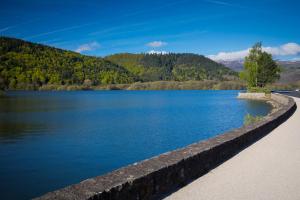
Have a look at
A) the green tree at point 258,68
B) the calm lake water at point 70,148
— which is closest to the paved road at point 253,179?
the calm lake water at point 70,148

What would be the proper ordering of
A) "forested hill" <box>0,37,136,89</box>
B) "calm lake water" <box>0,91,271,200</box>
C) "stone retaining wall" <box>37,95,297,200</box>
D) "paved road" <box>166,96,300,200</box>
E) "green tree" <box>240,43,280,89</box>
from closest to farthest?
"stone retaining wall" <box>37,95,297,200</box> < "paved road" <box>166,96,300,200</box> < "calm lake water" <box>0,91,271,200</box> < "green tree" <box>240,43,280,89</box> < "forested hill" <box>0,37,136,89</box>

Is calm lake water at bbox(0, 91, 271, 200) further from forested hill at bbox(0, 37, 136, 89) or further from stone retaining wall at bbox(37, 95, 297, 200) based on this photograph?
forested hill at bbox(0, 37, 136, 89)

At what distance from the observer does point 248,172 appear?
23.6 feet

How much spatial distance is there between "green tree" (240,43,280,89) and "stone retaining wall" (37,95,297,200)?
7325 cm

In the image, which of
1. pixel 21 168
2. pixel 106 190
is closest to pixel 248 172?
pixel 106 190

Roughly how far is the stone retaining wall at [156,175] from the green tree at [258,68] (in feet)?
240

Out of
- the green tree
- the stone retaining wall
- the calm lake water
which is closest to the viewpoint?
the stone retaining wall

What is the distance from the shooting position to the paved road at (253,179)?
18.8 feet

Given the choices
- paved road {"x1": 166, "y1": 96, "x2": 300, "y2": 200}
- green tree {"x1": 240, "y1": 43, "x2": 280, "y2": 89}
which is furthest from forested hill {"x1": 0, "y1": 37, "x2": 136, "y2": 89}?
paved road {"x1": 166, "y1": 96, "x2": 300, "y2": 200}

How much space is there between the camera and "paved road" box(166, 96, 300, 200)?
18.8 ft

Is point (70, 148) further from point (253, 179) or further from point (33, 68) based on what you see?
point (33, 68)

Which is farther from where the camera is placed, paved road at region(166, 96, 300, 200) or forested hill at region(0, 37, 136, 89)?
forested hill at region(0, 37, 136, 89)

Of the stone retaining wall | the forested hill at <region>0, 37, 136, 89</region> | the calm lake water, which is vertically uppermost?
the forested hill at <region>0, 37, 136, 89</region>

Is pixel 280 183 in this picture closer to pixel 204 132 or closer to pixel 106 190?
pixel 106 190
